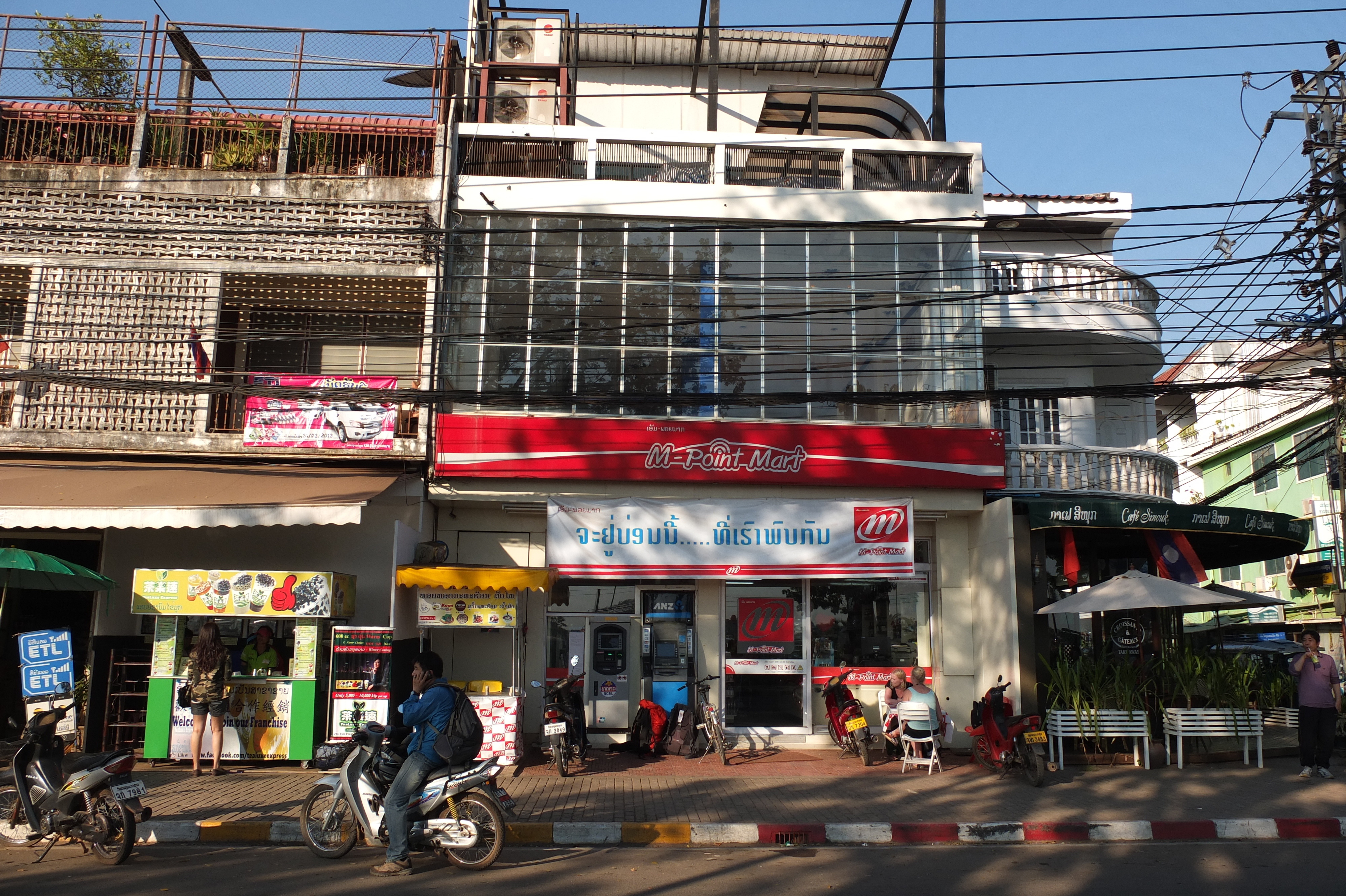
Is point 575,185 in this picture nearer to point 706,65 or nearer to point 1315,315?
point 706,65

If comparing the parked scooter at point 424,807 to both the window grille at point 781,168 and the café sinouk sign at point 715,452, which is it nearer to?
the café sinouk sign at point 715,452

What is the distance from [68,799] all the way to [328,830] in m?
1.96

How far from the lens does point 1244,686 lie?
11.9 metres

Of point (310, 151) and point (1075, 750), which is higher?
point (310, 151)

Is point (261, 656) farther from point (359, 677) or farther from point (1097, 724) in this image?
point (1097, 724)

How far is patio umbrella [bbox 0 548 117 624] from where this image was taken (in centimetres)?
988

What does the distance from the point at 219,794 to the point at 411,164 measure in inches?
364

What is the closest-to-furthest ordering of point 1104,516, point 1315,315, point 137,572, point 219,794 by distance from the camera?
1. point 219,794
2. point 137,572
3. point 1104,516
4. point 1315,315

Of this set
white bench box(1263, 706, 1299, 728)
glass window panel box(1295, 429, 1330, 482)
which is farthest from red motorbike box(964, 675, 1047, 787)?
glass window panel box(1295, 429, 1330, 482)

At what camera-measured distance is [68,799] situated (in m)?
→ 7.24

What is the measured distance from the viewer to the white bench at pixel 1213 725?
11773mm

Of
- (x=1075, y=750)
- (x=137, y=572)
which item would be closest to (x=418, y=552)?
(x=137, y=572)

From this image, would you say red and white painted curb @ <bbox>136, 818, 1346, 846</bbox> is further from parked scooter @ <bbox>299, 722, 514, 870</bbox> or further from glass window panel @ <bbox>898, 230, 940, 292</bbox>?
glass window panel @ <bbox>898, 230, 940, 292</bbox>

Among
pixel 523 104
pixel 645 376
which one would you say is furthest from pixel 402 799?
pixel 523 104
